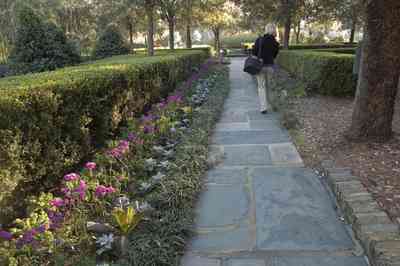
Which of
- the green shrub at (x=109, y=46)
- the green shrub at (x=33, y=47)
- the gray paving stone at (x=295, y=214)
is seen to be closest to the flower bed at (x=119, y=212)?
the gray paving stone at (x=295, y=214)

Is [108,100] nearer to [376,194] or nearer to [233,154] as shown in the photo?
[233,154]

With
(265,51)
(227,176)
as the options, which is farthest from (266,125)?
(227,176)

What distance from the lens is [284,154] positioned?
Answer: 13.9ft

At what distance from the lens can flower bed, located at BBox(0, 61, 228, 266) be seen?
84.7 inches

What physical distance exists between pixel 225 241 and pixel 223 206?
540 millimetres

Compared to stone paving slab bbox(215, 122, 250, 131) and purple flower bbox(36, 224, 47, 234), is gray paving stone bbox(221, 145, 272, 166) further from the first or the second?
purple flower bbox(36, 224, 47, 234)

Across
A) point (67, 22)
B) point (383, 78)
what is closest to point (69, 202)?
point (383, 78)

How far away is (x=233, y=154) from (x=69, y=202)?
225 cm

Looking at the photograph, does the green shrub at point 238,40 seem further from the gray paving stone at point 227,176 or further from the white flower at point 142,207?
the white flower at point 142,207

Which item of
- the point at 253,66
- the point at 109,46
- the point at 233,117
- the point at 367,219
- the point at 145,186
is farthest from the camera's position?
the point at 109,46

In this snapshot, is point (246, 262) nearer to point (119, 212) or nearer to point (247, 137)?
point (119, 212)

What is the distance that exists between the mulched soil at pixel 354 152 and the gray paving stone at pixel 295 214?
0.39m

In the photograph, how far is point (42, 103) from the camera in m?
2.79

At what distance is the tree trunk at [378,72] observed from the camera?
12.0 ft
